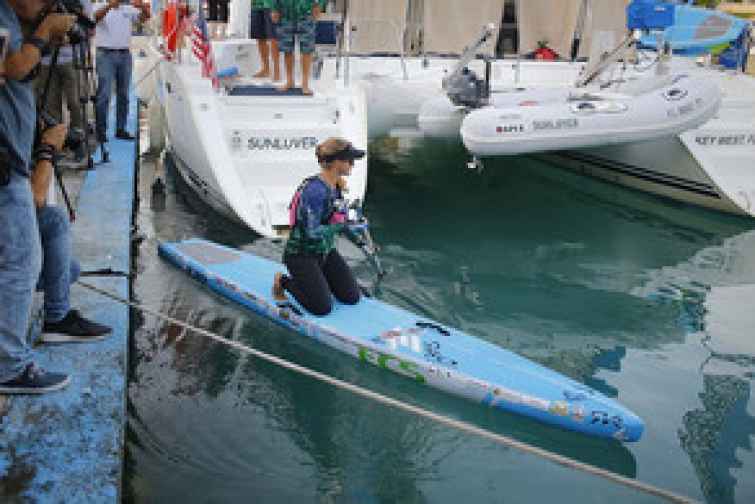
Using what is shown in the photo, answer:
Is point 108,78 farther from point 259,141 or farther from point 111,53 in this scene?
point 259,141

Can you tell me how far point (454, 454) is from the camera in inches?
149

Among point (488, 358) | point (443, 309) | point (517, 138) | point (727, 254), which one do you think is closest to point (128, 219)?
point (443, 309)

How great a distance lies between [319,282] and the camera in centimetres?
484

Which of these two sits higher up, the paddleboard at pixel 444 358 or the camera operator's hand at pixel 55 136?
the camera operator's hand at pixel 55 136

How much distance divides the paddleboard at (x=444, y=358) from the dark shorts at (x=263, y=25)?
3.16 m

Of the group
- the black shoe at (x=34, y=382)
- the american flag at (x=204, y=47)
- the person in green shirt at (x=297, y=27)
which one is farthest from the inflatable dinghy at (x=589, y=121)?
the black shoe at (x=34, y=382)

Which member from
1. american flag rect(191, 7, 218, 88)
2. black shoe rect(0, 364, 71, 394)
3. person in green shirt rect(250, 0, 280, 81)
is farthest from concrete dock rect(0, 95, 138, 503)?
person in green shirt rect(250, 0, 280, 81)

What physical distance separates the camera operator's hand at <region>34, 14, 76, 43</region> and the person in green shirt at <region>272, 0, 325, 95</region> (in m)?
4.58

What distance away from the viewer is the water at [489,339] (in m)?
3.58

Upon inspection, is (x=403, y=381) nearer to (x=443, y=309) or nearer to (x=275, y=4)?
(x=443, y=309)

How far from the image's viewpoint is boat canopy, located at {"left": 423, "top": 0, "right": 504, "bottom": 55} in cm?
1092

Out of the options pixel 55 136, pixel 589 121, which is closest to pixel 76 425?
pixel 55 136

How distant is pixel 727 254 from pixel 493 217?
241 cm

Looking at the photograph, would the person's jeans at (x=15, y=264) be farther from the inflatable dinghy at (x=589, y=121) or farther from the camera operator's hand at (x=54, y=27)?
the inflatable dinghy at (x=589, y=121)
